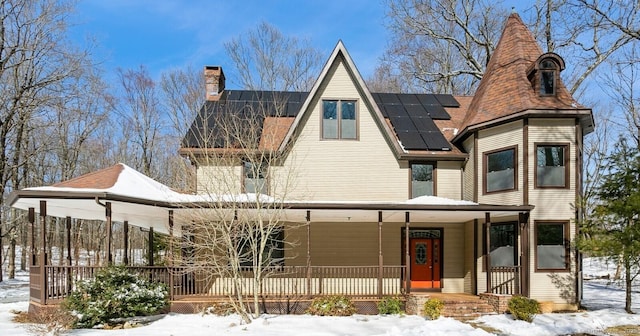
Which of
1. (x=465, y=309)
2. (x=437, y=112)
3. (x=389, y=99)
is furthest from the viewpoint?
(x=389, y=99)

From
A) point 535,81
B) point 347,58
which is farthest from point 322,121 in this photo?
point 535,81

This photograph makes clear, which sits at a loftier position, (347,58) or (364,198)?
(347,58)

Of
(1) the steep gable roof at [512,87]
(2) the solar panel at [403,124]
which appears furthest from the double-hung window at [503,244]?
(2) the solar panel at [403,124]

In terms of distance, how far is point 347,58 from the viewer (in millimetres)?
15383

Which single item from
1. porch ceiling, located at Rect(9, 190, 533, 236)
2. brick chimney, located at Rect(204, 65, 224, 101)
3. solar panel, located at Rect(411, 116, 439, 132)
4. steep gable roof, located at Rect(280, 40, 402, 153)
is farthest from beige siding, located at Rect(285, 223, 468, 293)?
brick chimney, located at Rect(204, 65, 224, 101)

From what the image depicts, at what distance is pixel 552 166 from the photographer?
13688 millimetres

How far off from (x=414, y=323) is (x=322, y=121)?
7.34 metres

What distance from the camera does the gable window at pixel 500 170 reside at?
45.8ft

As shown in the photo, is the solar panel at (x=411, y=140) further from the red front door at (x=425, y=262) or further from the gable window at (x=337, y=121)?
the red front door at (x=425, y=262)

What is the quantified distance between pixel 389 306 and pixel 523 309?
344 cm

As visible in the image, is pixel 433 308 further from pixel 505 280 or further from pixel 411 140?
pixel 411 140

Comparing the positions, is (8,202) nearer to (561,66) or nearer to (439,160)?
(439,160)

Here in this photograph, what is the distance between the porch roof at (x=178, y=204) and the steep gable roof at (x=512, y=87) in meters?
3.14

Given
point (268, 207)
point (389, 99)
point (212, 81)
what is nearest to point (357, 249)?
point (268, 207)
